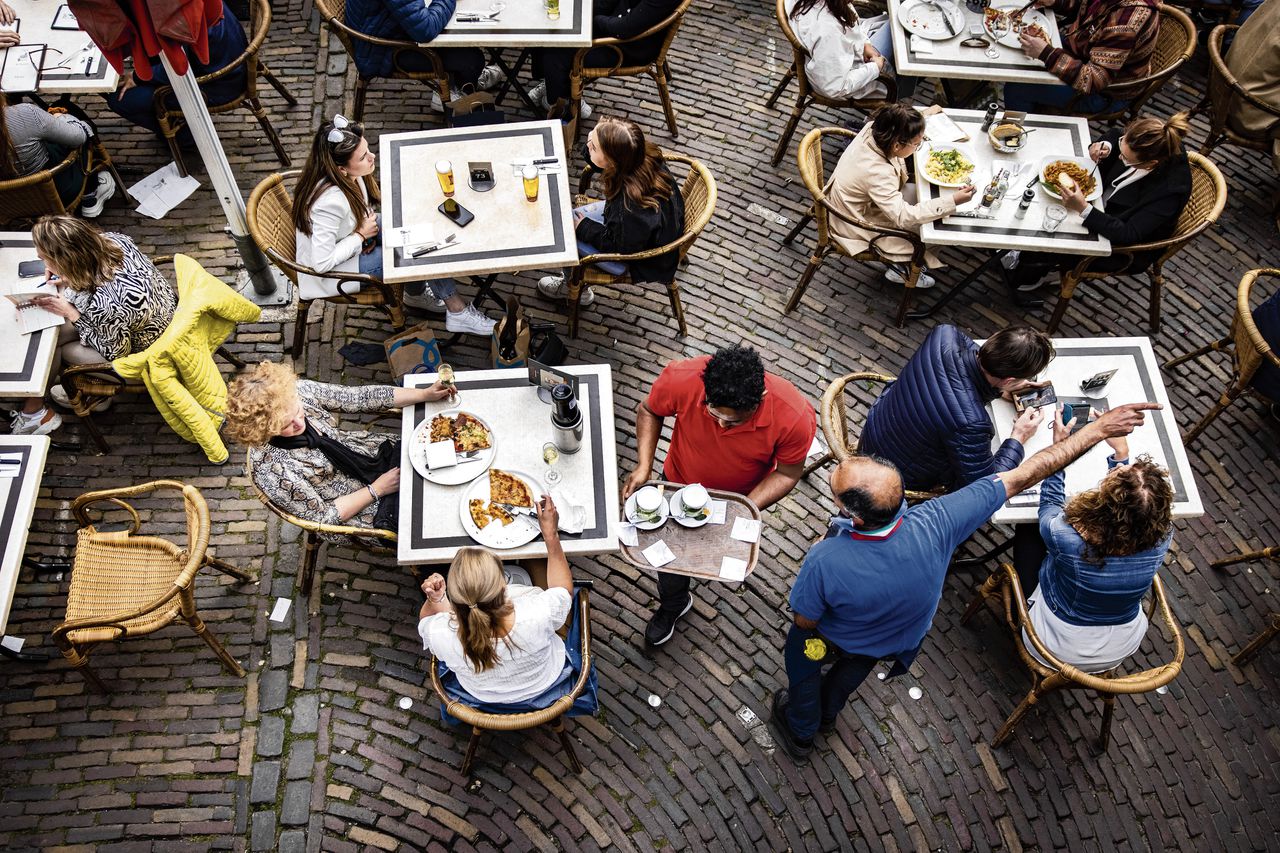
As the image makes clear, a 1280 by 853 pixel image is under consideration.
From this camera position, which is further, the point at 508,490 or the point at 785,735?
the point at 785,735

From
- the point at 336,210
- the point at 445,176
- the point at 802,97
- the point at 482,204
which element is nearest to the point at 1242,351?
the point at 802,97

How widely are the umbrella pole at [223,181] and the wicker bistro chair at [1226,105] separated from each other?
7342 millimetres

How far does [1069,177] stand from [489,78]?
488cm

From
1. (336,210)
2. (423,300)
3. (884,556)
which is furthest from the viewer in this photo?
(423,300)

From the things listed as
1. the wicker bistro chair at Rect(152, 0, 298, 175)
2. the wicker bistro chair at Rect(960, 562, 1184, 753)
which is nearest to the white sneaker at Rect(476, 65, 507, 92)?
the wicker bistro chair at Rect(152, 0, 298, 175)

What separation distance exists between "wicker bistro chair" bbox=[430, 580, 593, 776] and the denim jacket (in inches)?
96.3

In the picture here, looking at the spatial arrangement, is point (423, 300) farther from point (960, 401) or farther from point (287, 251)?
point (960, 401)

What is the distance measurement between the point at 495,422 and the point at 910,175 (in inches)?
151

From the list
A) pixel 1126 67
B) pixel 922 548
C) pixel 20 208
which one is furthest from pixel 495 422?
pixel 1126 67

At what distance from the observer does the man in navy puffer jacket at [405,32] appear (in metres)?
6.51

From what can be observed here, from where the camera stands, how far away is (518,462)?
487 cm

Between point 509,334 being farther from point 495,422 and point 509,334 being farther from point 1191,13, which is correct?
point 1191,13

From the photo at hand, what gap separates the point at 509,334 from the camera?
5.80 meters

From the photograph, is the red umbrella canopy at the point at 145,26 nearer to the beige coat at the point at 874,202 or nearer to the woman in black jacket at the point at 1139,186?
the beige coat at the point at 874,202
